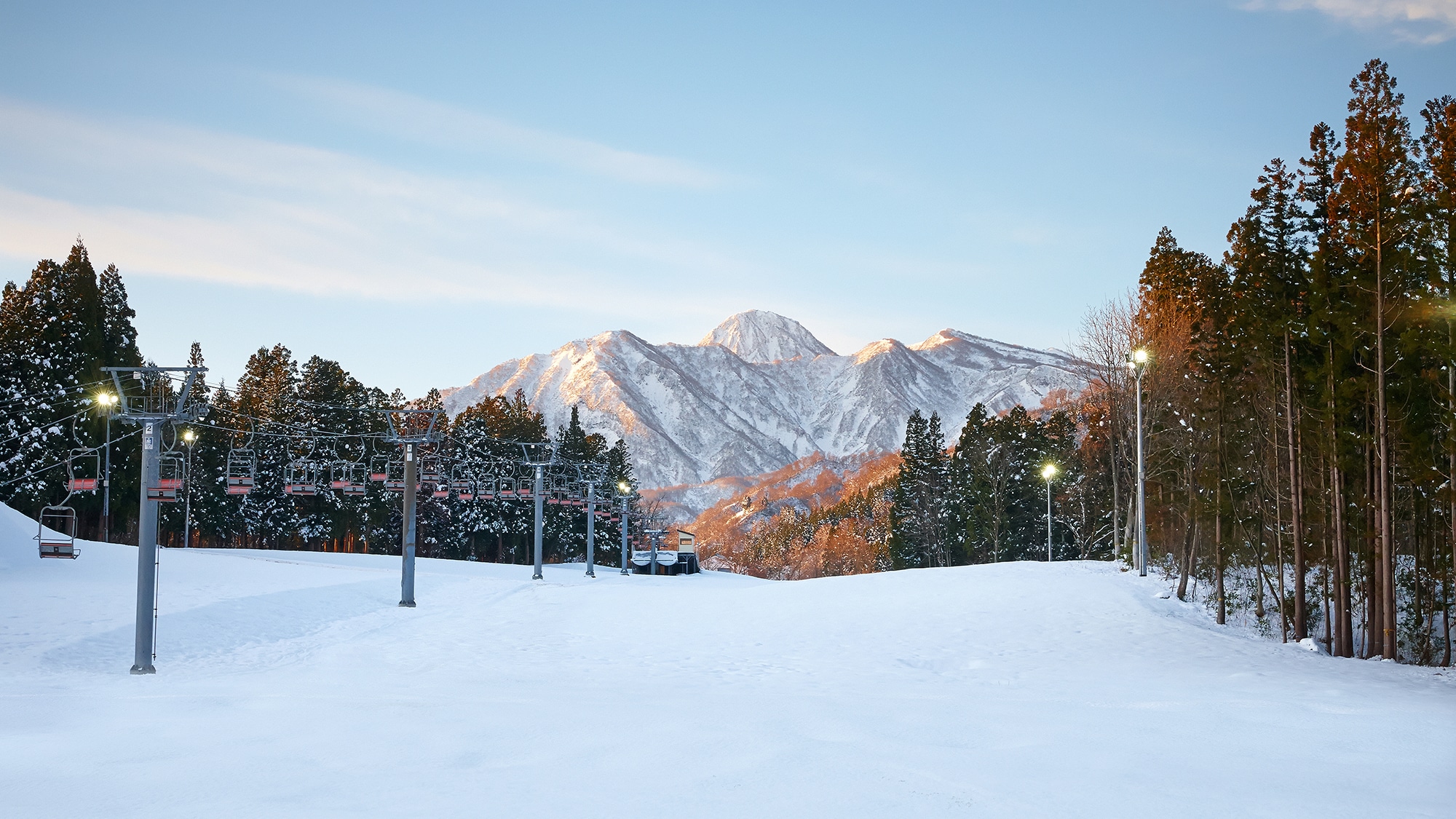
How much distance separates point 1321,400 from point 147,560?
2630 centimetres

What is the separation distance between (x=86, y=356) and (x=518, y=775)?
58532 millimetres

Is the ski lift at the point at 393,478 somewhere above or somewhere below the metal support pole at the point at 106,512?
above

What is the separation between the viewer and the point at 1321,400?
80.8 feet

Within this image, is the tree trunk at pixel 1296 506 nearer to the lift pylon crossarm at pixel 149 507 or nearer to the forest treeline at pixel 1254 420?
the forest treeline at pixel 1254 420

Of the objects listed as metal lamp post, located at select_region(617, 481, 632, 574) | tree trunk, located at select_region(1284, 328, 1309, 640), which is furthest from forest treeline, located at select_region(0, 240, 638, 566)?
tree trunk, located at select_region(1284, 328, 1309, 640)

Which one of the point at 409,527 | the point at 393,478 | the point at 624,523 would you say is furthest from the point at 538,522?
the point at 624,523

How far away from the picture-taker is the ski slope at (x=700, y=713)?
8977 millimetres

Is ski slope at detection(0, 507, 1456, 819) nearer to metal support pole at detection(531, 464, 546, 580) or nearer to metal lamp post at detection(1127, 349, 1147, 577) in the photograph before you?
metal lamp post at detection(1127, 349, 1147, 577)

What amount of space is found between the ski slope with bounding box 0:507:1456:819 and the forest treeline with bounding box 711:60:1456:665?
3.62 meters

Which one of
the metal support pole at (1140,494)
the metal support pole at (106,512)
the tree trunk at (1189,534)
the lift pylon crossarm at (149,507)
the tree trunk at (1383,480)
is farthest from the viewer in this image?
the metal support pole at (106,512)

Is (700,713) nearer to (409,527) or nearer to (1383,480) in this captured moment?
(1383,480)

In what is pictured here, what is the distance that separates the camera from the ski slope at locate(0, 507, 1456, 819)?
8.98 m

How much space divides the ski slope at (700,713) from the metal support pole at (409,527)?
5.39 feet

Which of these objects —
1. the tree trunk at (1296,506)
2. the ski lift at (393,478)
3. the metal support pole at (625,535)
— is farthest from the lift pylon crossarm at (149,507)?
the metal support pole at (625,535)
